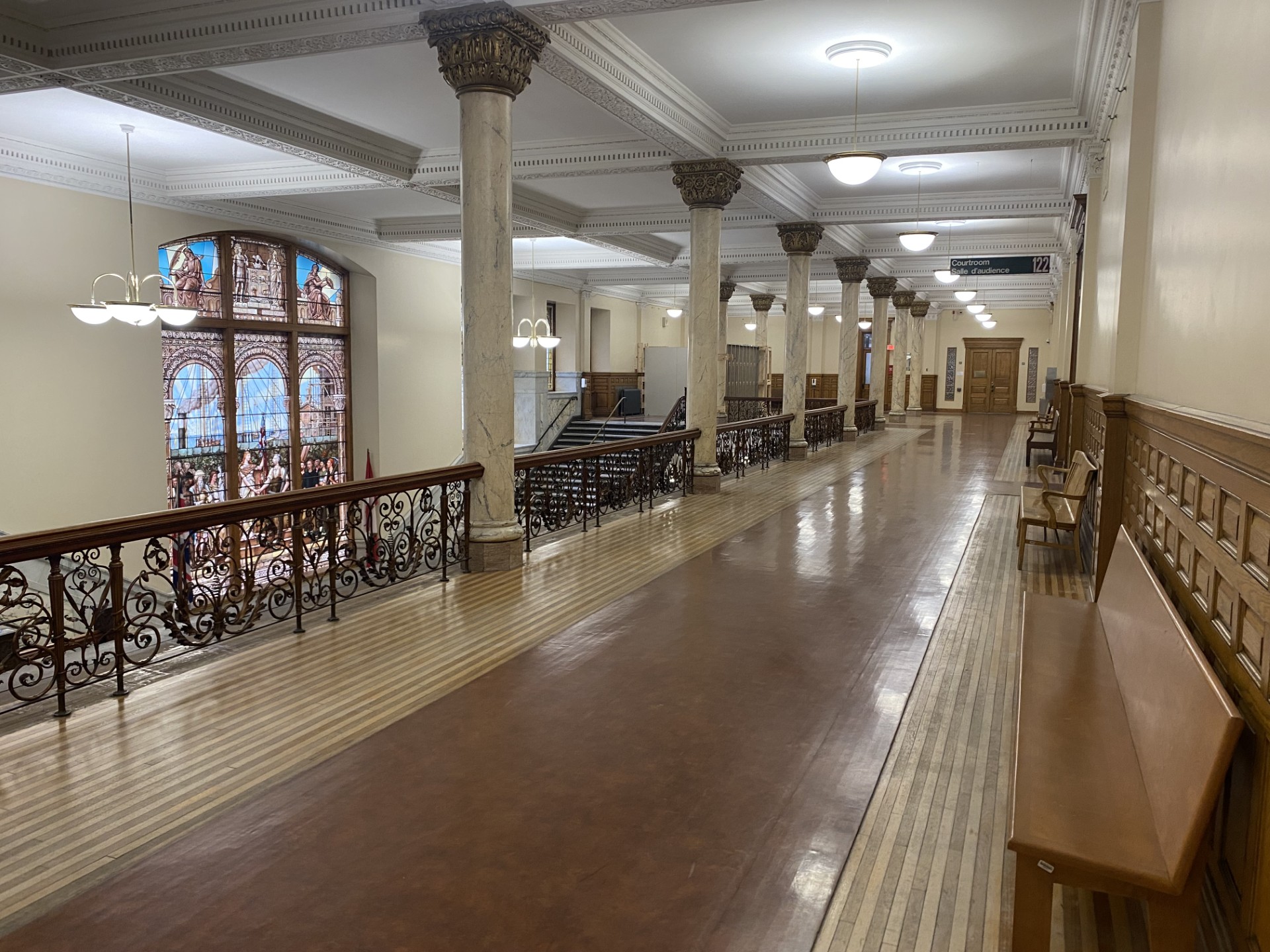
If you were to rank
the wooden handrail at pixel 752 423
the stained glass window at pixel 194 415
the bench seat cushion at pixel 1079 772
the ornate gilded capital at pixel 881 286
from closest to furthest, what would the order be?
the bench seat cushion at pixel 1079 772 < the wooden handrail at pixel 752 423 < the stained glass window at pixel 194 415 < the ornate gilded capital at pixel 881 286

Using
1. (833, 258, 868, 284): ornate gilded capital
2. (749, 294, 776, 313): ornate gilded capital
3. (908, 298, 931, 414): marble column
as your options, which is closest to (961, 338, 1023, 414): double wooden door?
(908, 298, 931, 414): marble column

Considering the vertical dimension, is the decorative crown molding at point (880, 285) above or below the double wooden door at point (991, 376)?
above

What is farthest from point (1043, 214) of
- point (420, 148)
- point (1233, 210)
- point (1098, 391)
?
point (1233, 210)

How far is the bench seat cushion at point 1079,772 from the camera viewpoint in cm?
206

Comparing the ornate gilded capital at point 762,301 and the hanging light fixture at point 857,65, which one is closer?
the hanging light fixture at point 857,65

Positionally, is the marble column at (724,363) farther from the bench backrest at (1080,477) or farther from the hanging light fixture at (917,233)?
the bench backrest at (1080,477)

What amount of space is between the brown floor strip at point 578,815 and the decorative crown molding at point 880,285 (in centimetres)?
1654

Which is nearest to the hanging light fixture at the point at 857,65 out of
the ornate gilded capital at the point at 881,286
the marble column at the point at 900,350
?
the ornate gilded capital at the point at 881,286

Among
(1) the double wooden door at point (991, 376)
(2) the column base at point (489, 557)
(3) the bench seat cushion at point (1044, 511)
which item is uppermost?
(1) the double wooden door at point (991, 376)

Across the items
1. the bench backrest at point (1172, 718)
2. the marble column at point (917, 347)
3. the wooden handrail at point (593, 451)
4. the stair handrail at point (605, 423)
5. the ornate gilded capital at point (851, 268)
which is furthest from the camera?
the marble column at point (917, 347)

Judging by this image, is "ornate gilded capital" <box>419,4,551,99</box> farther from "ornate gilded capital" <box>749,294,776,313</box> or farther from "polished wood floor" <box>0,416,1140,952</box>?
"ornate gilded capital" <box>749,294,776,313</box>

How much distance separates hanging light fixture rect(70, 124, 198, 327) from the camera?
912 cm

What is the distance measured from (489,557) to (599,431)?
42.4ft

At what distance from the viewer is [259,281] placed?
1362 cm
